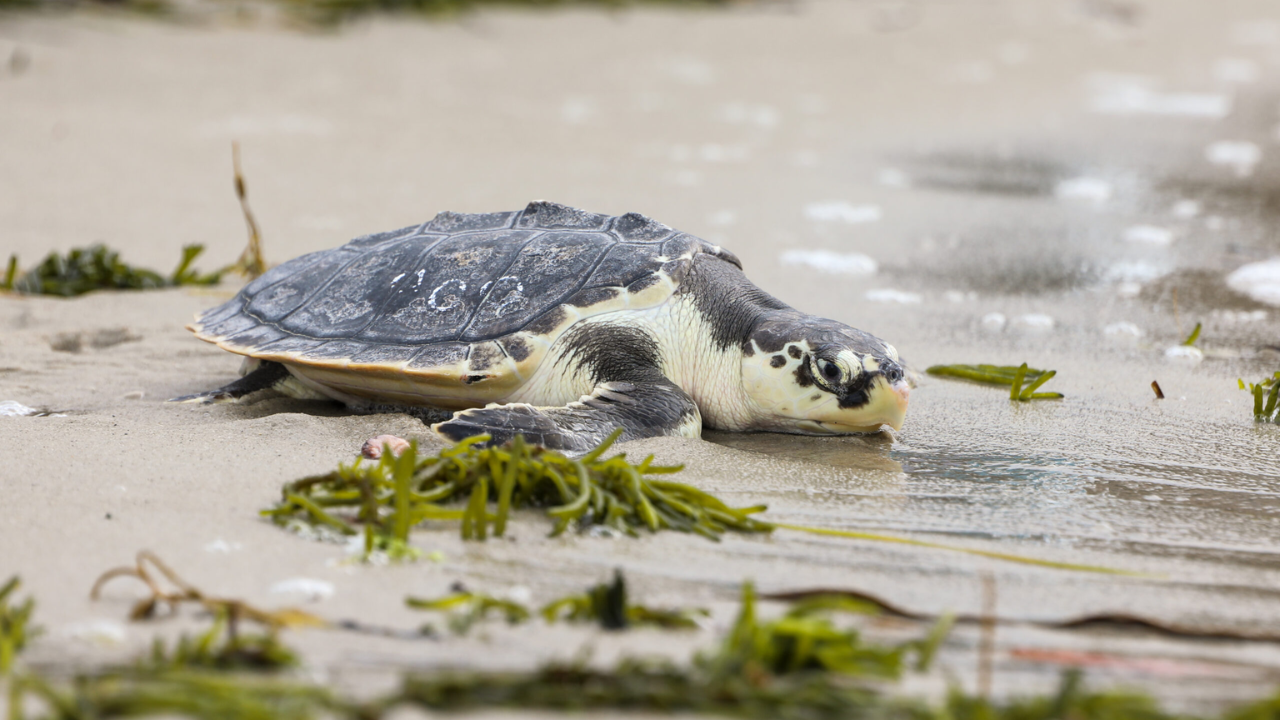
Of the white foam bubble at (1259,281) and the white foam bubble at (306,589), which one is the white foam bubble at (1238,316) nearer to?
the white foam bubble at (1259,281)

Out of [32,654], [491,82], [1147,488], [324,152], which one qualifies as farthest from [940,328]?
[491,82]

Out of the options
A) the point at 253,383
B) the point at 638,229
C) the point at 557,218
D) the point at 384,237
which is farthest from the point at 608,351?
the point at 253,383

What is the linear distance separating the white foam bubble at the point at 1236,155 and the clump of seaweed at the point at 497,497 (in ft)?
20.3

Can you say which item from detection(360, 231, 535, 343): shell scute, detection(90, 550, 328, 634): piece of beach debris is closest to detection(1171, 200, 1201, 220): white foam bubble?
detection(360, 231, 535, 343): shell scute

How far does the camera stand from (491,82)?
28.3ft

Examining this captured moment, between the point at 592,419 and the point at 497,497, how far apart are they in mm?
536

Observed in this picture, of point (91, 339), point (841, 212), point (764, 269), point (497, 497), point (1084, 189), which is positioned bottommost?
point (497, 497)

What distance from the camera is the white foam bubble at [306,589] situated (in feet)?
5.96

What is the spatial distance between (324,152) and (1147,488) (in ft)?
17.6

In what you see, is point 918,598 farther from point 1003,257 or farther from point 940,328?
point 1003,257

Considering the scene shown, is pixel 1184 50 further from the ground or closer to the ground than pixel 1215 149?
further from the ground

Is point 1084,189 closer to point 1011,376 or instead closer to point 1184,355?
point 1184,355

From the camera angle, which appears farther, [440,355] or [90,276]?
[90,276]

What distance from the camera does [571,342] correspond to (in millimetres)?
3041
